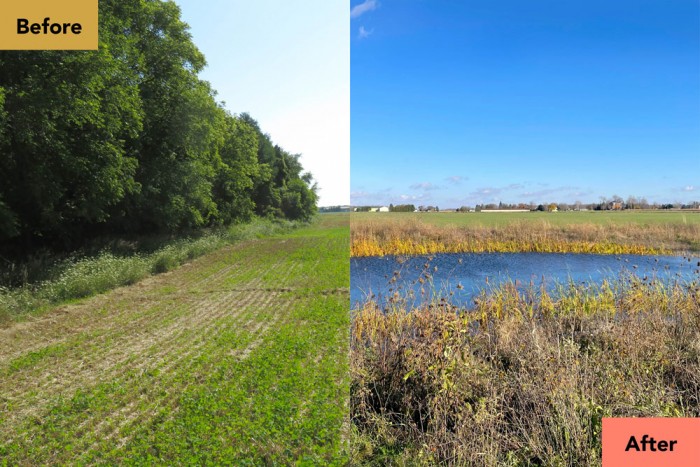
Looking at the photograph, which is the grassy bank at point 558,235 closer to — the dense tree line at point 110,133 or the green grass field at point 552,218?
the green grass field at point 552,218

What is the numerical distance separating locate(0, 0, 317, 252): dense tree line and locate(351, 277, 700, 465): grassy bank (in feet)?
30.4

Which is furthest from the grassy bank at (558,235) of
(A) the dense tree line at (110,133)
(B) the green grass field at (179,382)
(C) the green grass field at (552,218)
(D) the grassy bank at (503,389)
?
(A) the dense tree line at (110,133)

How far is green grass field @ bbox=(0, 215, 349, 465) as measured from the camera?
3650 mm

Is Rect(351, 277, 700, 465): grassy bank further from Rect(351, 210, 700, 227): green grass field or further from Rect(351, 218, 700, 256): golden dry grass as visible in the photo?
Rect(351, 218, 700, 256): golden dry grass

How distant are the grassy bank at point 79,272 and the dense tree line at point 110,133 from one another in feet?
3.15

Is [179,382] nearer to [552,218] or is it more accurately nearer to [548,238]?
[548,238]

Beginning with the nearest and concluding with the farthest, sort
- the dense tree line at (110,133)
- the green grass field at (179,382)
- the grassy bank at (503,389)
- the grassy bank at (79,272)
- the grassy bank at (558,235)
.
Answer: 1. the grassy bank at (503,389)
2. the green grass field at (179,382)
3. the grassy bank at (79,272)
4. the dense tree line at (110,133)
5. the grassy bank at (558,235)

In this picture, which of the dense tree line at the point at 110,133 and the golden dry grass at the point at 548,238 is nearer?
the dense tree line at the point at 110,133

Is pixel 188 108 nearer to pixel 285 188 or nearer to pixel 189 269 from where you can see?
pixel 189 269

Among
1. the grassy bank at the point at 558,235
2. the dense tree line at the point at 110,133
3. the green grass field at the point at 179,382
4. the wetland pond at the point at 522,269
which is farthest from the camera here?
the grassy bank at the point at 558,235

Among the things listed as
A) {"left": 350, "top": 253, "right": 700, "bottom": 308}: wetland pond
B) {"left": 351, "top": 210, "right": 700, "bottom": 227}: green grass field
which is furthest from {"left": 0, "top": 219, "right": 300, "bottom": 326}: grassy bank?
{"left": 351, "top": 210, "right": 700, "bottom": 227}: green grass field

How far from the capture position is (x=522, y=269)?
948cm

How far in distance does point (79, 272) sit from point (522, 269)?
1062 cm

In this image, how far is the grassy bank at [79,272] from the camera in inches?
372
